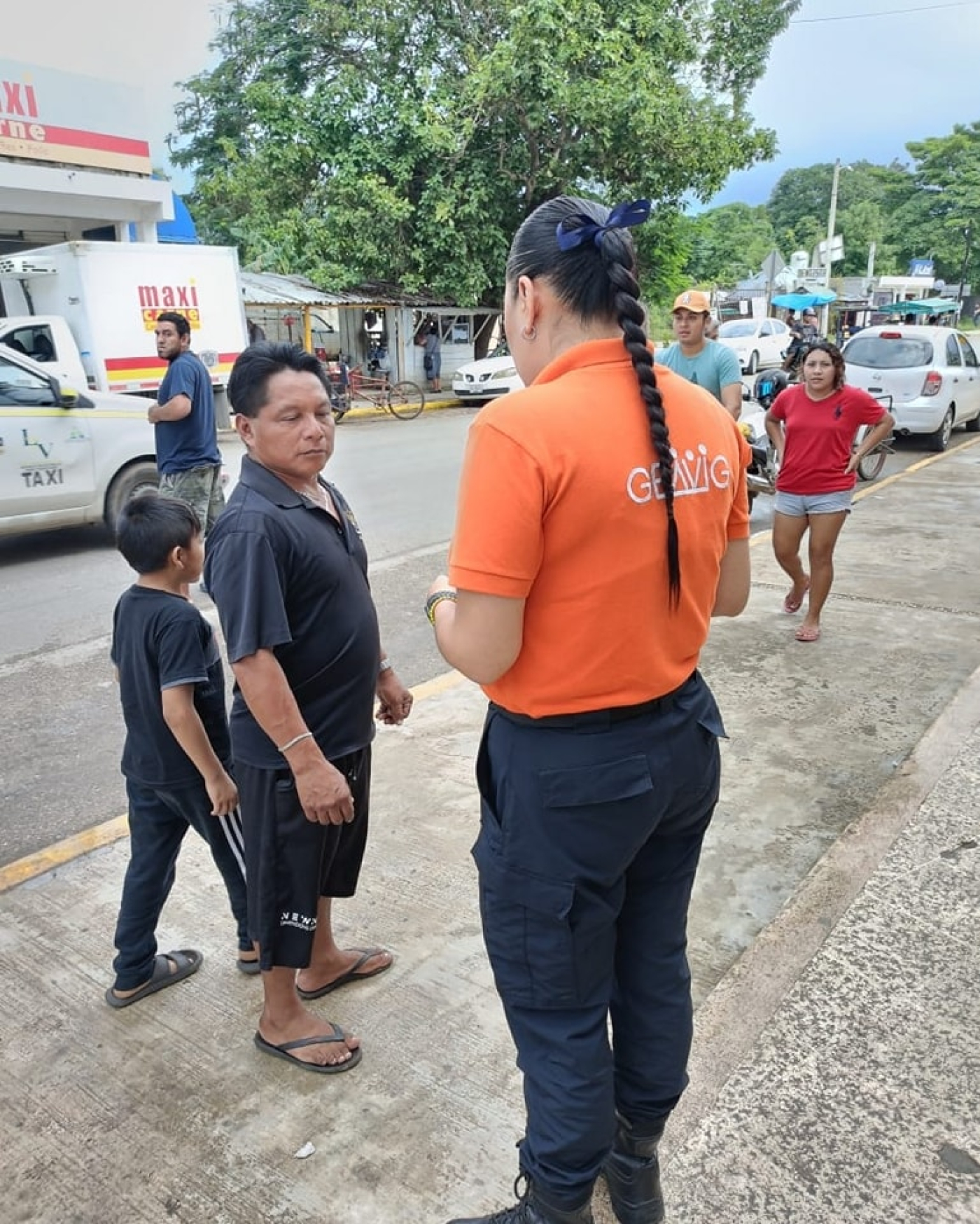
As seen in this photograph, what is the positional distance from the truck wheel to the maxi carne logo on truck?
6.57 m

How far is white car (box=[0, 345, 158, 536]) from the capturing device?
23.9 ft

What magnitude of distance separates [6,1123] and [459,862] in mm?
1467

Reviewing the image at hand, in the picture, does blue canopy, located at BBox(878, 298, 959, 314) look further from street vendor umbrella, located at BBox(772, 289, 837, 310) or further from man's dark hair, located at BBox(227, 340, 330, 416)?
man's dark hair, located at BBox(227, 340, 330, 416)

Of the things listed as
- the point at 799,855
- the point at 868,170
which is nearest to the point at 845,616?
the point at 799,855

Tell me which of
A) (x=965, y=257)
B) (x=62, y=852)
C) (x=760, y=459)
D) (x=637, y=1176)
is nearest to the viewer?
(x=637, y=1176)

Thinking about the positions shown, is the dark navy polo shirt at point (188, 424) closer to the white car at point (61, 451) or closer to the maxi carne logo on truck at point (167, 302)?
the white car at point (61, 451)

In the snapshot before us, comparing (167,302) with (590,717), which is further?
(167,302)

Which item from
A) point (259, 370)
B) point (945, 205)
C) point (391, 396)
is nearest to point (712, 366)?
point (259, 370)

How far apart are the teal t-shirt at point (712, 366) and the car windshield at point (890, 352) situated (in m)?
7.55

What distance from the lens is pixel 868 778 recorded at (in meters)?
3.74

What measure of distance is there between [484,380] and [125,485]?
12.4 m

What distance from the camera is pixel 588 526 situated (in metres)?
1.45

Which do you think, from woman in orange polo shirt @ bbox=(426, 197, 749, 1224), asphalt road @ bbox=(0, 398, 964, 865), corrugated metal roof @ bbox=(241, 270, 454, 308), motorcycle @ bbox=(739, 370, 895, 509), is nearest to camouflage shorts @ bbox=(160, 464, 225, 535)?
asphalt road @ bbox=(0, 398, 964, 865)

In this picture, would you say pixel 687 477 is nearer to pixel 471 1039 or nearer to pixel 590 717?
pixel 590 717
